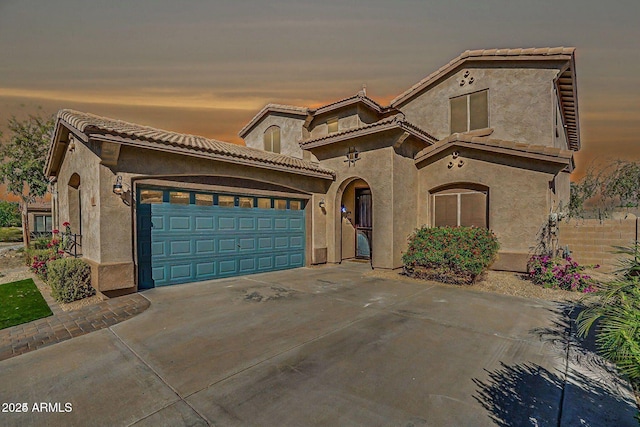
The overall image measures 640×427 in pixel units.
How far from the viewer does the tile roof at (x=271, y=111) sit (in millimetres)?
15878

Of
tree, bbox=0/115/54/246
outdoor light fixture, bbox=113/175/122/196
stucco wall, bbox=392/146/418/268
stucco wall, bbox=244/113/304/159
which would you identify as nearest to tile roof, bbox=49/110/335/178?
outdoor light fixture, bbox=113/175/122/196

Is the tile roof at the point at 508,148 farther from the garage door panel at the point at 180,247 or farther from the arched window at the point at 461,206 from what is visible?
the garage door panel at the point at 180,247

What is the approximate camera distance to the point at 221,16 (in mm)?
9969

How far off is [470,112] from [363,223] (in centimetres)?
721

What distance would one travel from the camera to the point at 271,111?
17.5m

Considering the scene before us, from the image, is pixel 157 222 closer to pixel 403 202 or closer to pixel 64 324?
pixel 64 324

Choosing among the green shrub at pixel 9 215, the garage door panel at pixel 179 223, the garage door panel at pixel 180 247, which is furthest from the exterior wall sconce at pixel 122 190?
the green shrub at pixel 9 215

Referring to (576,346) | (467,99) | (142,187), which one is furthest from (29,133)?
(576,346)

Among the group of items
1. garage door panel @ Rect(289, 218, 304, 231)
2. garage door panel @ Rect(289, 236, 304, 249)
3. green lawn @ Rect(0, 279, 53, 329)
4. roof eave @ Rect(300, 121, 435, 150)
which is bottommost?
green lawn @ Rect(0, 279, 53, 329)

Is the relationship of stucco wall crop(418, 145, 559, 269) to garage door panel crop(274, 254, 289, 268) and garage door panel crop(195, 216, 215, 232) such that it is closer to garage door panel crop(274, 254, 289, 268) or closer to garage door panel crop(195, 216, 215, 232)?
garage door panel crop(274, 254, 289, 268)

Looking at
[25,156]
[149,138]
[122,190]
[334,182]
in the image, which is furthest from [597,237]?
[25,156]

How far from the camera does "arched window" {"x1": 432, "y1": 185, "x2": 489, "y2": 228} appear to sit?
35.9ft

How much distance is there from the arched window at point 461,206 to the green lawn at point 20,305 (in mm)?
12353

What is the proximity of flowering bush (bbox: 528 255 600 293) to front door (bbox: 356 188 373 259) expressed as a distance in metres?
6.53
